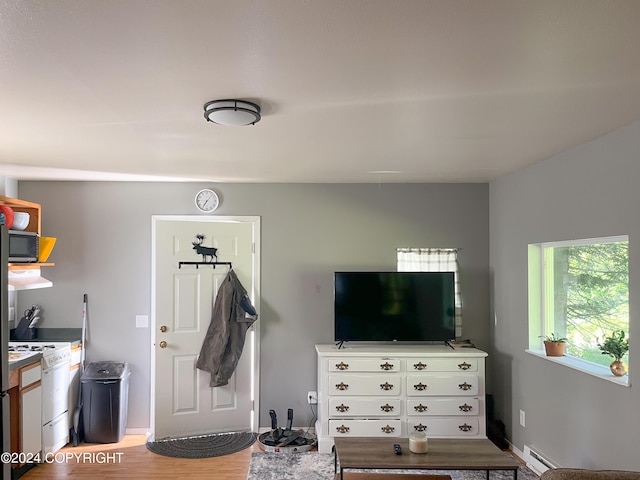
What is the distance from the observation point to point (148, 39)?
1888 millimetres

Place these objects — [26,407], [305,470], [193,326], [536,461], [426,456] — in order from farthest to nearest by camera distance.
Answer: [193,326] < [305,470] < [536,461] < [26,407] < [426,456]

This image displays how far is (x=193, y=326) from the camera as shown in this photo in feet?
17.1

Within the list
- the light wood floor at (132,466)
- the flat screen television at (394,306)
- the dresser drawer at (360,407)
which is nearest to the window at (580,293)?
the flat screen television at (394,306)

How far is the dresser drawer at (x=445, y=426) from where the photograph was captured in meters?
4.70

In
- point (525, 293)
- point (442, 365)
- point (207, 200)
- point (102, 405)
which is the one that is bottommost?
point (102, 405)

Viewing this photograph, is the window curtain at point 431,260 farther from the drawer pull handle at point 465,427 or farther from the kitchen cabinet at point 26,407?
the kitchen cabinet at point 26,407

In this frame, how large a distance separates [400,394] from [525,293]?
1342 mm

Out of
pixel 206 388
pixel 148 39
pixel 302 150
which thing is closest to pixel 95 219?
pixel 206 388

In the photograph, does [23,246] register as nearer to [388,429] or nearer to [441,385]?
[388,429]

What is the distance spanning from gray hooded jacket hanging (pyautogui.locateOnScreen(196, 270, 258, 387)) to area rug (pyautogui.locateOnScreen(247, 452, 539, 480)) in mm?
838

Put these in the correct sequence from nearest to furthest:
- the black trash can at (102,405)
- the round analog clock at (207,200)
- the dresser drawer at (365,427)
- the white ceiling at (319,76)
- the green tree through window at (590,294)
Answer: the white ceiling at (319,76)
the green tree through window at (590,294)
the dresser drawer at (365,427)
the black trash can at (102,405)
the round analog clock at (207,200)

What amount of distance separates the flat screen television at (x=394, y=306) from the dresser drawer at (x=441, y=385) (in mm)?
372

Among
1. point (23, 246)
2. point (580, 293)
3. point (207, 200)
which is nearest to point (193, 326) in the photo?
point (207, 200)

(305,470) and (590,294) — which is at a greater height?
(590,294)
